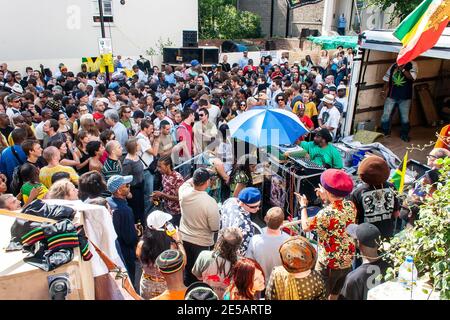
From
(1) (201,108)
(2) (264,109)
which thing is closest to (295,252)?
(2) (264,109)

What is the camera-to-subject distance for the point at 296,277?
2908 millimetres

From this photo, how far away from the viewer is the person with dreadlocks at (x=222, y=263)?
3260 millimetres

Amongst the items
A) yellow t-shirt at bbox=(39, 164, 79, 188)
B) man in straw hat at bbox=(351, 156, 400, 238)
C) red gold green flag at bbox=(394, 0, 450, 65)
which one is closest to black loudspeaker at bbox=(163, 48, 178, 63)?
red gold green flag at bbox=(394, 0, 450, 65)

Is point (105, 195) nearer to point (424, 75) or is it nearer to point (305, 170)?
point (305, 170)

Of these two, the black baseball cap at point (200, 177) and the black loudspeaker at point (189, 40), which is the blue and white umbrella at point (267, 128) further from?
the black loudspeaker at point (189, 40)

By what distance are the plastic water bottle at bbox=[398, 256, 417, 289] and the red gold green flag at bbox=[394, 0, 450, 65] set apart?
3569 mm

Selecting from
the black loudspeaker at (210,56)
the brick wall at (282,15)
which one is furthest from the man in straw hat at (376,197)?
the brick wall at (282,15)

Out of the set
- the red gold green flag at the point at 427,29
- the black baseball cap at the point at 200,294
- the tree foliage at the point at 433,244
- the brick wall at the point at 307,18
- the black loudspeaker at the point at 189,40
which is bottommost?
the black baseball cap at the point at 200,294

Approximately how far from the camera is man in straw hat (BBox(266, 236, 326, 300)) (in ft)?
9.43

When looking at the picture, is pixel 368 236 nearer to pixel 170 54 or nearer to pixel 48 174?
pixel 48 174

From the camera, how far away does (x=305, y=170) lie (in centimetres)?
573

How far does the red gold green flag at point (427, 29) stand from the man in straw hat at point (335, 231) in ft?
8.10

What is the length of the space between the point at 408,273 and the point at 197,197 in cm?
226

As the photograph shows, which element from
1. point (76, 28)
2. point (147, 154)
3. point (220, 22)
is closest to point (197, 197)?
point (147, 154)
